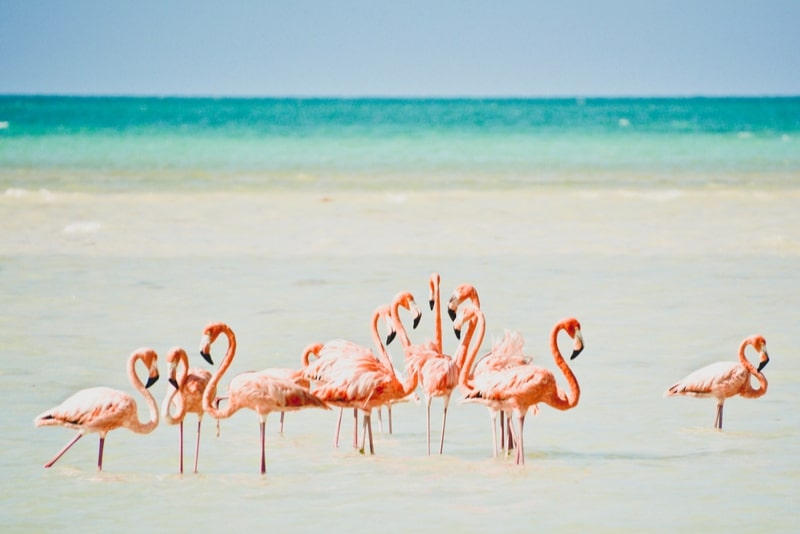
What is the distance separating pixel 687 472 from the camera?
625 centimetres

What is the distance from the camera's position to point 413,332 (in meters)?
10.1

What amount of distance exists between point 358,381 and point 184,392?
85 cm

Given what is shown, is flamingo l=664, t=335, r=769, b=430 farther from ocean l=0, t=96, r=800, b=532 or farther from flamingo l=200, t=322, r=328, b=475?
flamingo l=200, t=322, r=328, b=475

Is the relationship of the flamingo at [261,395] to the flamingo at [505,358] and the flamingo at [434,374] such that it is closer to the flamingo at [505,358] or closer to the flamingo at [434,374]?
the flamingo at [434,374]

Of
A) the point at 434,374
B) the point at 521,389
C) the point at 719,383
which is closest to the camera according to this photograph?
the point at 521,389

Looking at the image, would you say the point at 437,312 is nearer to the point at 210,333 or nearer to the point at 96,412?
the point at 210,333

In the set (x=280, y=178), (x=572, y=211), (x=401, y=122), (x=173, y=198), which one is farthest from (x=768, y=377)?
(x=401, y=122)

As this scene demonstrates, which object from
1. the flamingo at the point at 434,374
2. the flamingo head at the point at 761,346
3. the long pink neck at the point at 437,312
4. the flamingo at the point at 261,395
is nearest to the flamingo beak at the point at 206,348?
the flamingo at the point at 261,395

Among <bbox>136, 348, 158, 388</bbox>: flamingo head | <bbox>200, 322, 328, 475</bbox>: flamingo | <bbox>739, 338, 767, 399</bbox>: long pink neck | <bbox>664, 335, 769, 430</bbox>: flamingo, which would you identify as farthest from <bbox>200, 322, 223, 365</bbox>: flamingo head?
<bbox>739, 338, 767, 399</bbox>: long pink neck

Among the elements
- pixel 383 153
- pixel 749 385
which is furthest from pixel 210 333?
pixel 383 153

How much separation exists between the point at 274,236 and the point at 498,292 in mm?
5616

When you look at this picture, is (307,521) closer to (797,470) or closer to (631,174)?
(797,470)

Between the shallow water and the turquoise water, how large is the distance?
7.63 metres

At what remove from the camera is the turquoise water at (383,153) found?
27125 mm
